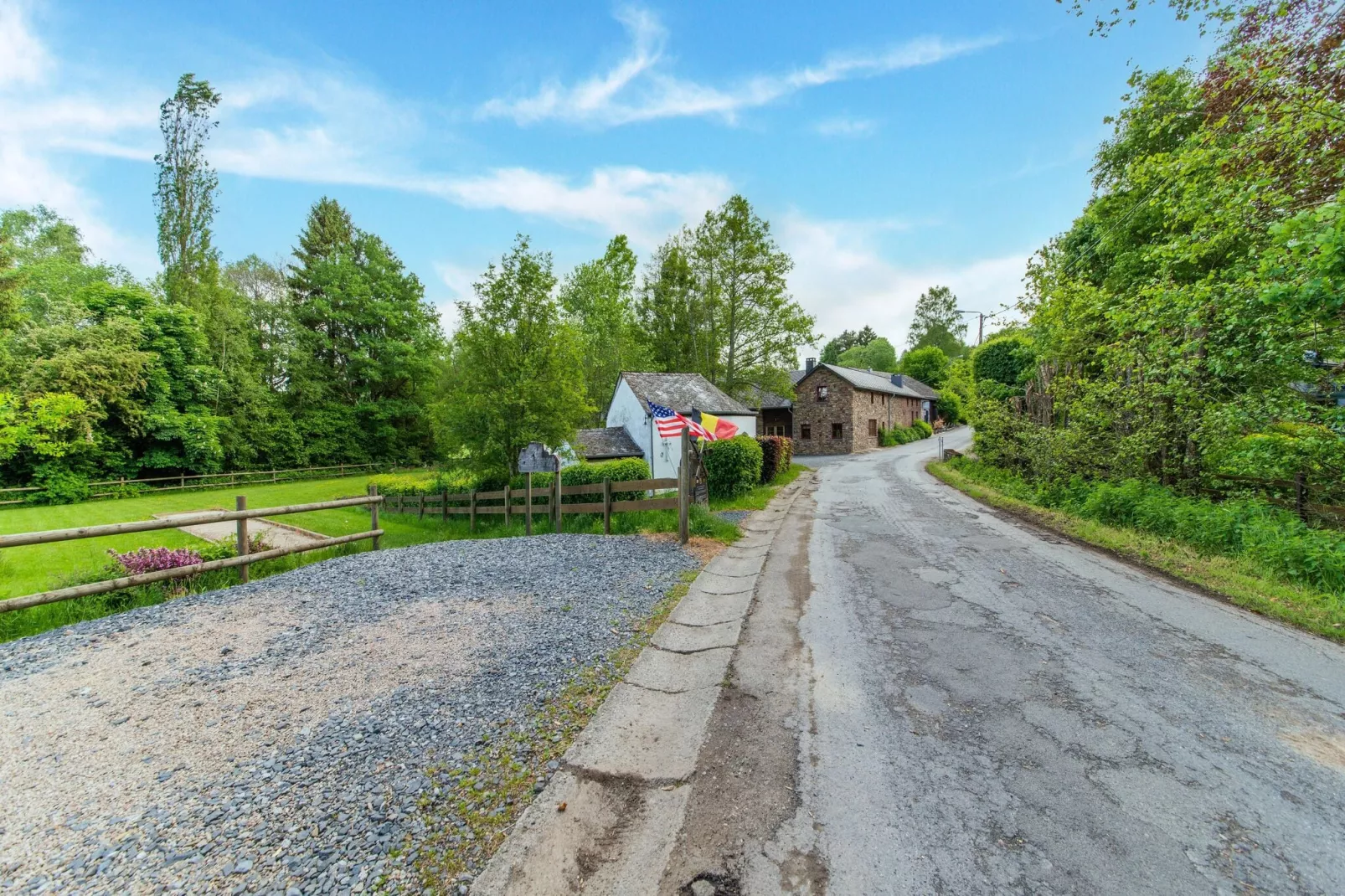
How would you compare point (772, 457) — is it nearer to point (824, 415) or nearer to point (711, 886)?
point (824, 415)

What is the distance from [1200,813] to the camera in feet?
7.32

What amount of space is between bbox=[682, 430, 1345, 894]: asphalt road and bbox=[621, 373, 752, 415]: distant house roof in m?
15.2

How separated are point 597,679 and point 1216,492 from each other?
10841 mm

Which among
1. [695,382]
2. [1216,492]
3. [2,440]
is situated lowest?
[1216,492]

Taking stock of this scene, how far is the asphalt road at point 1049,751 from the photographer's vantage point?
77.5 inches

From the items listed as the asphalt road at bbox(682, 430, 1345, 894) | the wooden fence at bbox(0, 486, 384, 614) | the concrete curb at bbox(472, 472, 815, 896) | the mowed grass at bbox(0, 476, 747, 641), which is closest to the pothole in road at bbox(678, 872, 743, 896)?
the asphalt road at bbox(682, 430, 1345, 894)

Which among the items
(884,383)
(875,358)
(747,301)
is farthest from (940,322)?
(747,301)

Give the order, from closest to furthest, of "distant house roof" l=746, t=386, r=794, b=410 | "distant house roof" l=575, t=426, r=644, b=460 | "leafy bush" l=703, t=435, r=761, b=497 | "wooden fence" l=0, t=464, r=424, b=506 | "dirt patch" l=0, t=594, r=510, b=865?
"dirt patch" l=0, t=594, r=510, b=865 < "leafy bush" l=703, t=435, r=761, b=497 < "distant house roof" l=575, t=426, r=644, b=460 < "wooden fence" l=0, t=464, r=424, b=506 < "distant house roof" l=746, t=386, r=794, b=410

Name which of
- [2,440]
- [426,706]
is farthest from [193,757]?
[2,440]

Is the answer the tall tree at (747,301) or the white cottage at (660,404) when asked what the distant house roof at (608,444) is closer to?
the white cottage at (660,404)

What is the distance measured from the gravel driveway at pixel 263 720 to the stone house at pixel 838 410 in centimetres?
2715

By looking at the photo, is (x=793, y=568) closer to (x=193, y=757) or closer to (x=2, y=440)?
(x=193, y=757)

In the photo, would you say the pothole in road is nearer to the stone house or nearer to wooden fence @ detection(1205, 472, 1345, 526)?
wooden fence @ detection(1205, 472, 1345, 526)

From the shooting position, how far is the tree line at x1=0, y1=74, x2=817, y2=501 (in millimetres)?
12328
